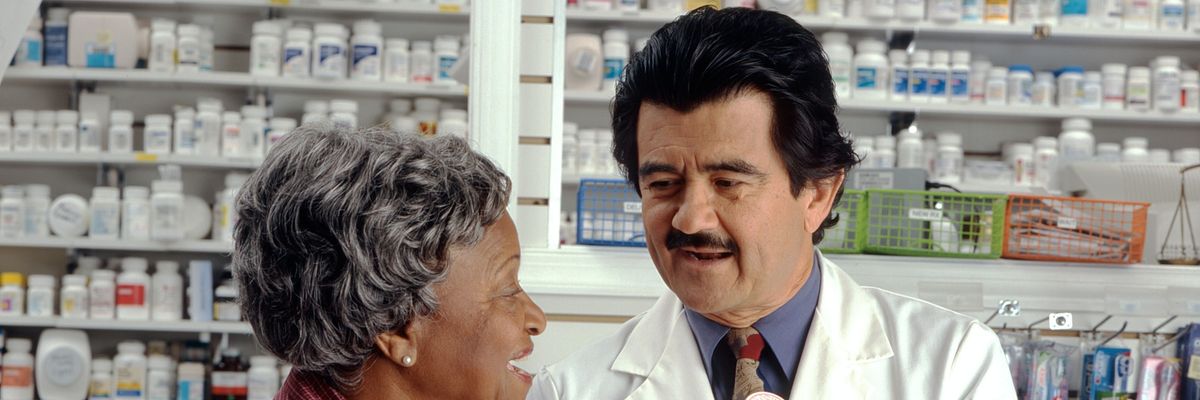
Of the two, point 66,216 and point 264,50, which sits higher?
point 264,50

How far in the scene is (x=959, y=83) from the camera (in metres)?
4.97

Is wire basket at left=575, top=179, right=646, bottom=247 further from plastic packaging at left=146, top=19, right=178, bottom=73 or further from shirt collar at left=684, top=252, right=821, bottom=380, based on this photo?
plastic packaging at left=146, top=19, right=178, bottom=73

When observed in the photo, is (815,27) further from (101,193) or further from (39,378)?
(39,378)

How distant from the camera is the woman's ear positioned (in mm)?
1342

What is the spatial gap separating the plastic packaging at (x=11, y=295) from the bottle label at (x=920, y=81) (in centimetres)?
384

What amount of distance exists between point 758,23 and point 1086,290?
151cm

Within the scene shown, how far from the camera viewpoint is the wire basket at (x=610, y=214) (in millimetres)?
2619

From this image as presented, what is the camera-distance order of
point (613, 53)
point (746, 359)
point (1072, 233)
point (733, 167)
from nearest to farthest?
point (733, 167) < point (746, 359) < point (1072, 233) < point (613, 53)

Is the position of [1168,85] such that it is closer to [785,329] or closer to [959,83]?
[959,83]

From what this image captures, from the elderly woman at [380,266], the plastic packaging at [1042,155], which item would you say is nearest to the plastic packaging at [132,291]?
the plastic packaging at [1042,155]

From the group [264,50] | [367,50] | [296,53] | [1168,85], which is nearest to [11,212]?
[264,50]

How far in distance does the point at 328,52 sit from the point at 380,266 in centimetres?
385

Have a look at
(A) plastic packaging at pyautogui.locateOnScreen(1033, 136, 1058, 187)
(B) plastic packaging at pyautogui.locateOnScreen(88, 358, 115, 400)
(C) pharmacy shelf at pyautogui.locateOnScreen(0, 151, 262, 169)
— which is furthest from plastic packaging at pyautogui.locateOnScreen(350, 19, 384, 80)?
(A) plastic packaging at pyautogui.locateOnScreen(1033, 136, 1058, 187)

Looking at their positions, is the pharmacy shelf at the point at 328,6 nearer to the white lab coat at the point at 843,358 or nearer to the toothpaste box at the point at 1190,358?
the toothpaste box at the point at 1190,358
